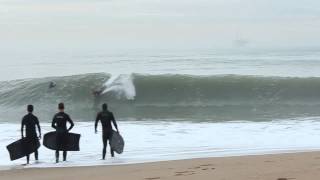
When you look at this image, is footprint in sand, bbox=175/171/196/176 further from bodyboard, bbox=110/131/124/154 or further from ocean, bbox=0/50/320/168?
bodyboard, bbox=110/131/124/154

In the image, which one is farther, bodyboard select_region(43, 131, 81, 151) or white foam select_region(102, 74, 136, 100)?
white foam select_region(102, 74, 136, 100)

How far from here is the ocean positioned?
1170 centimetres

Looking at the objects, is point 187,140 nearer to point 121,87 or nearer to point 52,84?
point 121,87

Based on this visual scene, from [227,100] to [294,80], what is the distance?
5.86 meters

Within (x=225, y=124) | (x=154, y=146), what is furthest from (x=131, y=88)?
(x=154, y=146)

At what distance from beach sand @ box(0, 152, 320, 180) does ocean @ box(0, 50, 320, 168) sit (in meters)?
1.00

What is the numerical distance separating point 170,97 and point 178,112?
504cm

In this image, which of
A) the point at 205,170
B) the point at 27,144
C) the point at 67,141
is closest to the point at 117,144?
the point at 67,141

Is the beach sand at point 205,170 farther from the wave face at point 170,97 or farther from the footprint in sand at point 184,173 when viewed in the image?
the wave face at point 170,97

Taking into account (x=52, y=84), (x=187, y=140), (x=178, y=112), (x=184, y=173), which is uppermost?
(x=52, y=84)

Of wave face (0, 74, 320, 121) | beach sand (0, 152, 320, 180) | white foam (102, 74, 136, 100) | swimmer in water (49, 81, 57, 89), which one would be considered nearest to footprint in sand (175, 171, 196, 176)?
beach sand (0, 152, 320, 180)

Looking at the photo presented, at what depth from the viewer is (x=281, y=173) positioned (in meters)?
7.12

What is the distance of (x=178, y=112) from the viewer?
21.8 m

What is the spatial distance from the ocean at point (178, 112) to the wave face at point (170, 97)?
4 cm
